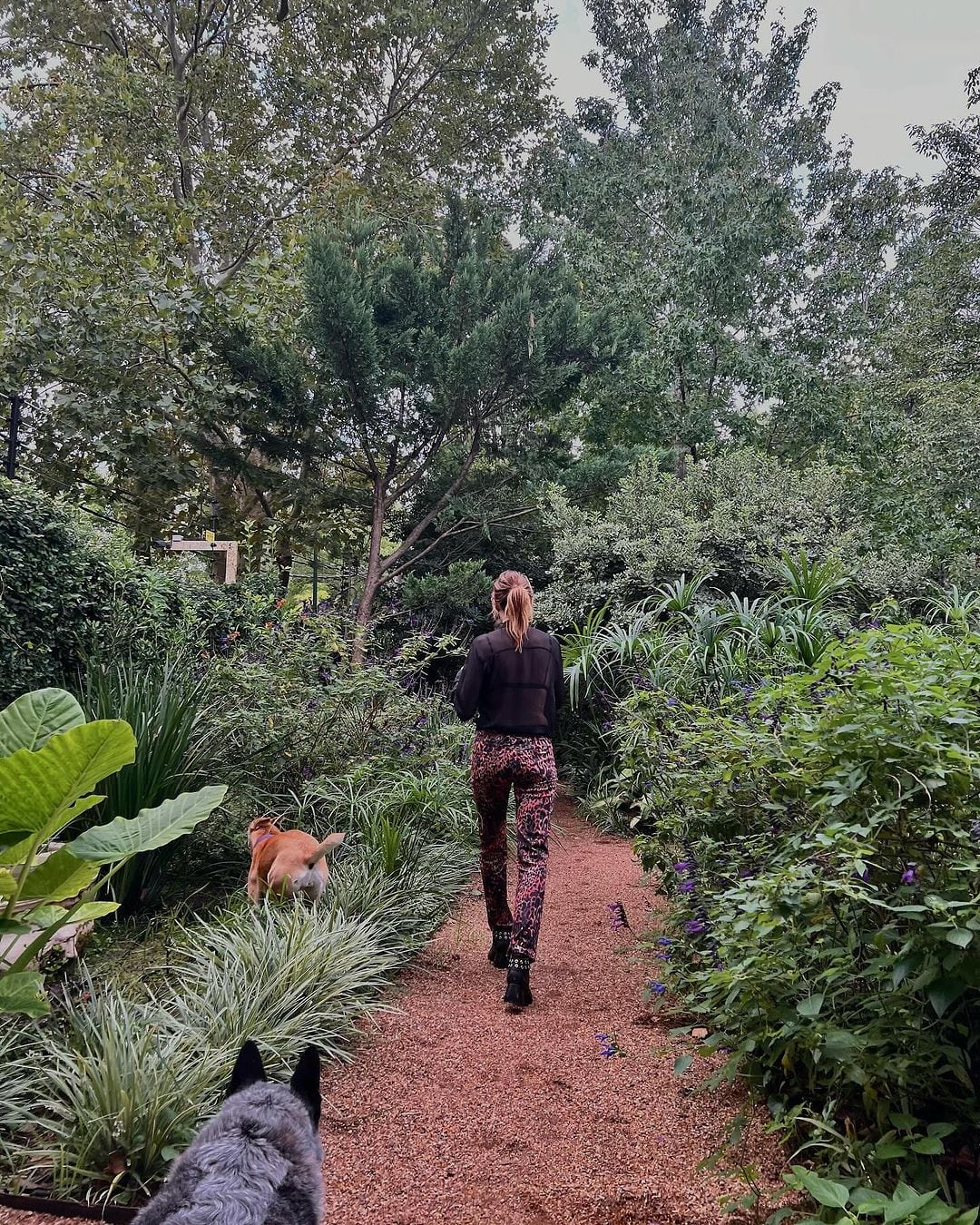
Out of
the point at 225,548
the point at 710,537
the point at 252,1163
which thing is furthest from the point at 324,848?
the point at 710,537

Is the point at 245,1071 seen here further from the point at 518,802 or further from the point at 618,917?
the point at 618,917

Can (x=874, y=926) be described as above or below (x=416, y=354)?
below

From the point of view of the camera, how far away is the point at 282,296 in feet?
32.9

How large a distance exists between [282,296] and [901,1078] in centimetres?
1045

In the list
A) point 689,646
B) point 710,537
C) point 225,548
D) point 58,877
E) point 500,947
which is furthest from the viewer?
point 225,548

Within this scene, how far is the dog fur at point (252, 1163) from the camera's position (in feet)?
3.96

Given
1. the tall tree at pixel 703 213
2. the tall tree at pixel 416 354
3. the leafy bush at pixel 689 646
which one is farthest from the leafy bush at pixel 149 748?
the tall tree at pixel 703 213

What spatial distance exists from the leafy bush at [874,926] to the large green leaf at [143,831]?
4.89ft

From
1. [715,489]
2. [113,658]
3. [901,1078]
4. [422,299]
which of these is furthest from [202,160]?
[901,1078]

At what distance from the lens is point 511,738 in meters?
3.48

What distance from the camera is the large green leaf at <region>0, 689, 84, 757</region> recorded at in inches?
90.4

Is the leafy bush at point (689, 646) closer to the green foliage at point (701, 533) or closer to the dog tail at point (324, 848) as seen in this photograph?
the green foliage at point (701, 533)

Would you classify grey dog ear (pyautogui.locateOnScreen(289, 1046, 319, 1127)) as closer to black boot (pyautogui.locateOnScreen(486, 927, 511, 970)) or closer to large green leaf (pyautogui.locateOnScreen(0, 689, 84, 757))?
large green leaf (pyautogui.locateOnScreen(0, 689, 84, 757))

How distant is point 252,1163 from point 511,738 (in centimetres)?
228
